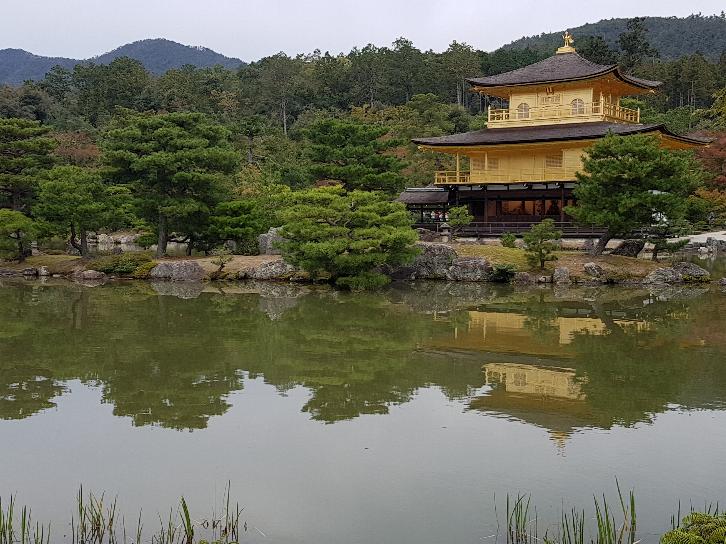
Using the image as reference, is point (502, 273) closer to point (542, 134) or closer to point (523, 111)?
point (542, 134)

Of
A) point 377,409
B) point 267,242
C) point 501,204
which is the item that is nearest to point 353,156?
point 267,242

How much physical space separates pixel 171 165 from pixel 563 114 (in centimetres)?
1494

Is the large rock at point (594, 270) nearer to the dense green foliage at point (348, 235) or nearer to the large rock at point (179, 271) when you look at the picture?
the dense green foliage at point (348, 235)

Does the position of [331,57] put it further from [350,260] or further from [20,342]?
[20,342]

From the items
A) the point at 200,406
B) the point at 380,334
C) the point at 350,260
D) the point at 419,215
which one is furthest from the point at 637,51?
the point at 200,406

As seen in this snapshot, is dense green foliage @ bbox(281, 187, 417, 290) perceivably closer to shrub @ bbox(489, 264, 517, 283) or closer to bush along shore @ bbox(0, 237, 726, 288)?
bush along shore @ bbox(0, 237, 726, 288)

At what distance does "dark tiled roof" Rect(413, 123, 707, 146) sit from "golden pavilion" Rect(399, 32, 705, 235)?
38mm

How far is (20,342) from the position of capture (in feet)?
44.2

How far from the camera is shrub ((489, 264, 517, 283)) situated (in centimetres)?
2134

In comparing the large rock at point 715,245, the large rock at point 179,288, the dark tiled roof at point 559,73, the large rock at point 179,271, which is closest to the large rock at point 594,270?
the dark tiled roof at point 559,73

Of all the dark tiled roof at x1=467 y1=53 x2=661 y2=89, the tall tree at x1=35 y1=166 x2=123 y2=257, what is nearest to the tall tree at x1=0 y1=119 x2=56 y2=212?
the tall tree at x1=35 y1=166 x2=123 y2=257

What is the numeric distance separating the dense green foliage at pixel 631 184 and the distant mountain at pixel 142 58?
144 metres

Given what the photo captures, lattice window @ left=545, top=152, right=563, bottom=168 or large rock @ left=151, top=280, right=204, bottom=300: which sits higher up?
lattice window @ left=545, top=152, right=563, bottom=168

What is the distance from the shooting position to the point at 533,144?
2645 centimetres
